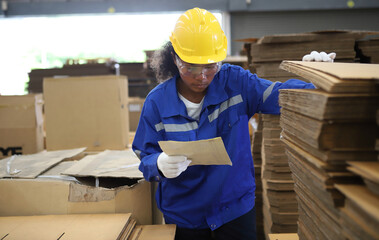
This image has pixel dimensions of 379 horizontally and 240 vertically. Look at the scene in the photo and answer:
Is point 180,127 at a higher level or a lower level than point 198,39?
lower

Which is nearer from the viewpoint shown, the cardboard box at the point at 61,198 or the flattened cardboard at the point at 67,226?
the flattened cardboard at the point at 67,226

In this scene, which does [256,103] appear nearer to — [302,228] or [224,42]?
[224,42]

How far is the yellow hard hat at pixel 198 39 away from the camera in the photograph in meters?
1.54

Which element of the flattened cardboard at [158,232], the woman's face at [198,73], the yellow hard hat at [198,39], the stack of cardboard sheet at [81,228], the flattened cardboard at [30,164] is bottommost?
the flattened cardboard at [158,232]

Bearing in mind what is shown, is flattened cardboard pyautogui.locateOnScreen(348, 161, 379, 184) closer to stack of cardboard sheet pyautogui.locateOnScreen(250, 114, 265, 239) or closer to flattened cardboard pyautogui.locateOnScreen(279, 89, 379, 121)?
flattened cardboard pyautogui.locateOnScreen(279, 89, 379, 121)

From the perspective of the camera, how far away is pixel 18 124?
116 inches

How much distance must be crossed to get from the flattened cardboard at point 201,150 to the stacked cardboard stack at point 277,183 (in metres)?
0.92

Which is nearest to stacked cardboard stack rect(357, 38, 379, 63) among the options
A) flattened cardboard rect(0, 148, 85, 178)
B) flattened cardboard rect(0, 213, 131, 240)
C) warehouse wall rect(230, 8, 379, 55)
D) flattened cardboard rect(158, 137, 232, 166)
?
flattened cardboard rect(158, 137, 232, 166)

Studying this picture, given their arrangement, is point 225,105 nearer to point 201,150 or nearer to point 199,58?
point 199,58

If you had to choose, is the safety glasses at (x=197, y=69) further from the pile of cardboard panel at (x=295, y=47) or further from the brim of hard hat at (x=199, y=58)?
the pile of cardboard panel at (x=295, y=47)

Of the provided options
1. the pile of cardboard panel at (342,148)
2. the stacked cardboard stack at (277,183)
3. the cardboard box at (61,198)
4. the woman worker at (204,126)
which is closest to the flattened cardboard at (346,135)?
the pile of cardboard panel at (342,148)

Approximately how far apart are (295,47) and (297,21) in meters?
6.27

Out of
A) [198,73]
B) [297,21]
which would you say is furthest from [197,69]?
[297,21]

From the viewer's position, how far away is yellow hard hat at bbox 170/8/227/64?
5.04ft
